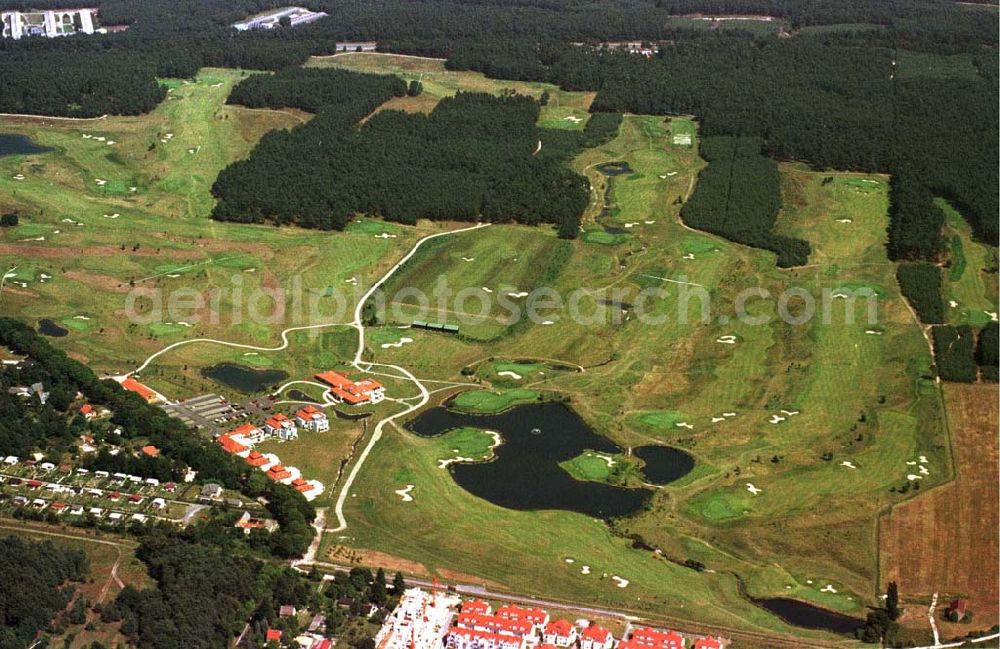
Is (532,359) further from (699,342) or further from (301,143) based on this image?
(301,143)

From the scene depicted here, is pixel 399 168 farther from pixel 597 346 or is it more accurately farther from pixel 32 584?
pixel 32 584

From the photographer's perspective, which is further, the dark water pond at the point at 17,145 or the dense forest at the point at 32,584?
the dark water pond at the point at 17,145

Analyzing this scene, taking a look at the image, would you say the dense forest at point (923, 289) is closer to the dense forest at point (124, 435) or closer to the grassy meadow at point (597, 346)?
the grassy meadow at point (597, 346)

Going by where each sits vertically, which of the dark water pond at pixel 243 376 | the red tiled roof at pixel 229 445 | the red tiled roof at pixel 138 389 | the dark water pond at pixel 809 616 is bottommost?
the dark water pond at pixel 809 616

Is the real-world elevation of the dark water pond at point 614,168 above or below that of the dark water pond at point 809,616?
above

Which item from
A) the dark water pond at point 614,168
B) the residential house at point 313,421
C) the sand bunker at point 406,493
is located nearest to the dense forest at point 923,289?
the dark water pond at point 614,168

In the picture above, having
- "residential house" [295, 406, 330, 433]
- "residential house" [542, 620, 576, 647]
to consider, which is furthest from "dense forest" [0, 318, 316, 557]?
"residential house" [542, 620, 576, 647]

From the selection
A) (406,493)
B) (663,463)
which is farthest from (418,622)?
(663,463)
